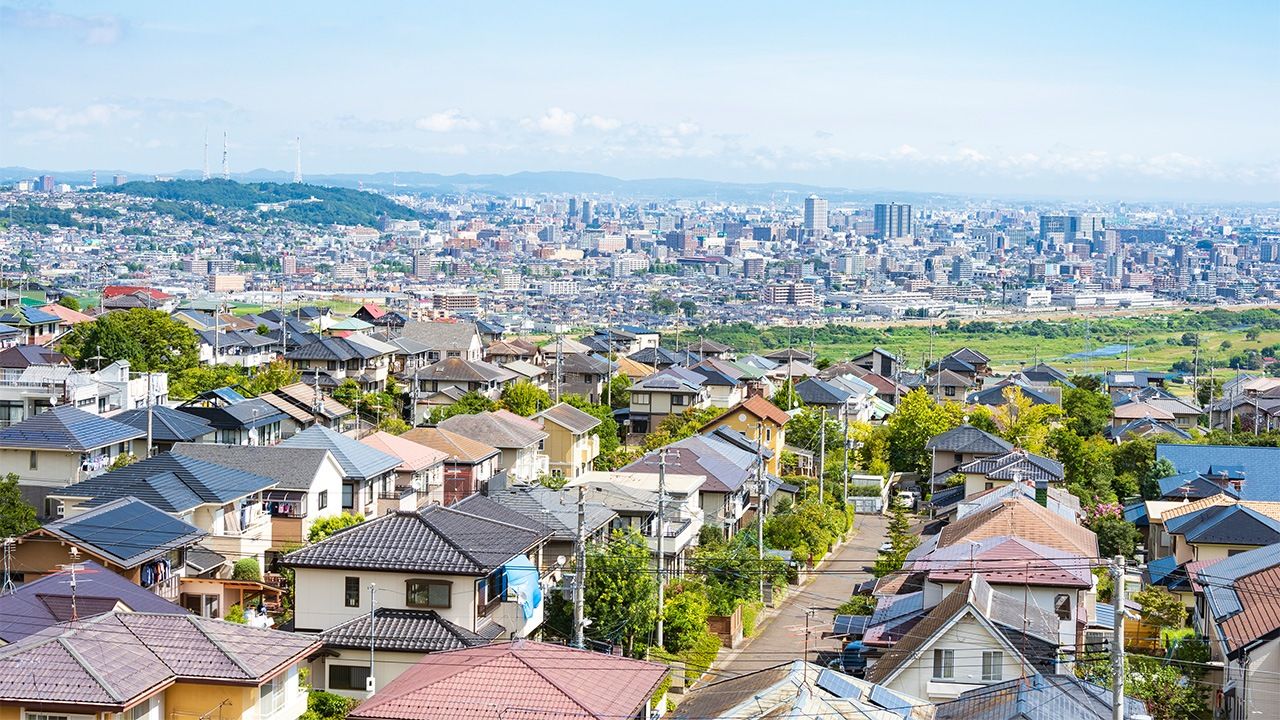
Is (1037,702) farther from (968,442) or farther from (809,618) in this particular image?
(968,442)

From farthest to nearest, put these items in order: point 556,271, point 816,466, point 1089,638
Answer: point 556,271
point 816,466
point 1089,638

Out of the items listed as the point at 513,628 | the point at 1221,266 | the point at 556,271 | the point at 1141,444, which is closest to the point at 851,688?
the point at 513,628

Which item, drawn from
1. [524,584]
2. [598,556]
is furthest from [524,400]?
[524,584]

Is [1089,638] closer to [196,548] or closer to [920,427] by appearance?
[196,548]

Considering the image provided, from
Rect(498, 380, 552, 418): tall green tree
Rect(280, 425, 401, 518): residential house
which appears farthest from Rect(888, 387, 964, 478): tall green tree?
Rect(280, 425, 401, 518): residential house

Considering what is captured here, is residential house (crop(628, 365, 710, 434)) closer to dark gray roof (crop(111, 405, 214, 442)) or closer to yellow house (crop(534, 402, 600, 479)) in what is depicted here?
yellow house (crop(534, 402, 600, 479))

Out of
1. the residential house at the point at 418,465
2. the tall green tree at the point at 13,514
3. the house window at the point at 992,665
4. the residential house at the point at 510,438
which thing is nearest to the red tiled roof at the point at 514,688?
the house window at the point at 992,665
